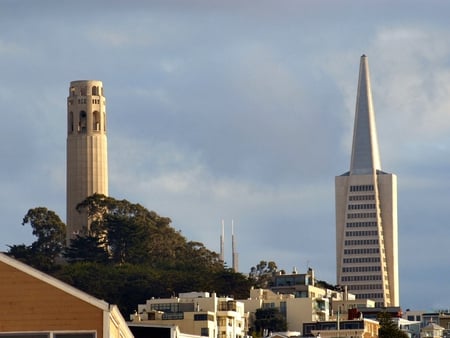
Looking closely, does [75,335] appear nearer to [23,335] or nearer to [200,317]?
[23,335]

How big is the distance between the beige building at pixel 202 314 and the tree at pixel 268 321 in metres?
1.24

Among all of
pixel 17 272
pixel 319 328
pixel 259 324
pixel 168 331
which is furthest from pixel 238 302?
pixel 17 272

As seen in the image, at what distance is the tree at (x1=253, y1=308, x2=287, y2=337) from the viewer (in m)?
181

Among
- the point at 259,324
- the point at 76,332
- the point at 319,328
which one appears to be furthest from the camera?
the point at 259,324


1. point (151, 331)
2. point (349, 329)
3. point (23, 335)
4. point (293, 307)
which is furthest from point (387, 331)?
point (23, 335)

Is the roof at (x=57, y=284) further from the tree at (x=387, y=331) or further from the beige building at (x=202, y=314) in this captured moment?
the beige building at (x=202, y=314)

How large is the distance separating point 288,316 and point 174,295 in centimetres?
1326

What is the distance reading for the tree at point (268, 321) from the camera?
7111 inches

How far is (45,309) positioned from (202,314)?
5527 inches

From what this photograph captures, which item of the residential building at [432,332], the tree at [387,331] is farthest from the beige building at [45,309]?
the residential building at [432,332]

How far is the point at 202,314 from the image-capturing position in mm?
166875

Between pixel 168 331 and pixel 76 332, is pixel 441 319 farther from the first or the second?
pixel 76 332

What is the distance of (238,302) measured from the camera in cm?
18262

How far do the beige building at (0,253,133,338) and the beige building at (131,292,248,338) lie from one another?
432ft
